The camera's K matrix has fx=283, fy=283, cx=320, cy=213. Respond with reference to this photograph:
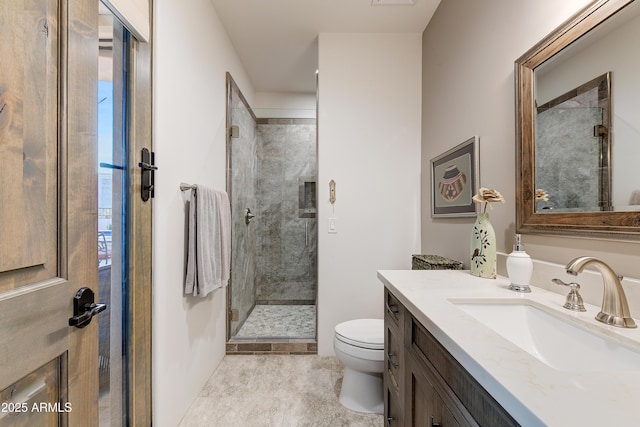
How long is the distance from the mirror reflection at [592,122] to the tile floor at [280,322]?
80.4 inches

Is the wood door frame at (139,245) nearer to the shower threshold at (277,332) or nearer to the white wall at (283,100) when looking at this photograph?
the shower threshold at (277,332)

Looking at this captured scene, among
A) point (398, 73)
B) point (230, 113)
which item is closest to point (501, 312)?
point (398, 73)

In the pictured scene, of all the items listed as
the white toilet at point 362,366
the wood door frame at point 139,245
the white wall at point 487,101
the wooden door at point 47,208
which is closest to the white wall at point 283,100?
the white wall at point 487,101

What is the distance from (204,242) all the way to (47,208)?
1.01 m

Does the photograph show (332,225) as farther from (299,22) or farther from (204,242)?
(299,22)

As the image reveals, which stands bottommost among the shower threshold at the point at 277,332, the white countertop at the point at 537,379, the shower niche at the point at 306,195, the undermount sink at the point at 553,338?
the shower threshold at the point at 277,332

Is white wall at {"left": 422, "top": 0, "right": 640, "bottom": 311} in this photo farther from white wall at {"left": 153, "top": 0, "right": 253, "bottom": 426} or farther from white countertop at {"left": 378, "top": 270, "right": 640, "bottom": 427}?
white wall at {"left": 153, "top": 0, "right": 253, "bottom": 426}

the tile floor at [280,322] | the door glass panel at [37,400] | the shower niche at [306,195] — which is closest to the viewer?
the door glass panel at [37,400]

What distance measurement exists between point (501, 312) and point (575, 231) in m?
0.38

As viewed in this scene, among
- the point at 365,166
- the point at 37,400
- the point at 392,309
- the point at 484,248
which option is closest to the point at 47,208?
the point at 37,400

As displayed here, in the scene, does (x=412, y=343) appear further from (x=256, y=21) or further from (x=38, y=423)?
(x=256, y=21)

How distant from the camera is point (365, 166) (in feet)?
7.66

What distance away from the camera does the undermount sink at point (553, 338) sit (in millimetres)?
666

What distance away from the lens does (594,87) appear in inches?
36.3
